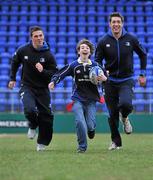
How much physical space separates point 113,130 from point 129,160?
98.4 inches

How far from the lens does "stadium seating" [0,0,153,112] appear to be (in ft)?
82.7

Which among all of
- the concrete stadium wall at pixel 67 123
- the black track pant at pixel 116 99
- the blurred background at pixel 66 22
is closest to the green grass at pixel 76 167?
the black track pant at pixel 116 99

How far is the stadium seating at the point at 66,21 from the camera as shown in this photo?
25203 mm

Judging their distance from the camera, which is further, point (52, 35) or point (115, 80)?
point (52, 35)

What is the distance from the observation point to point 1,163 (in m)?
7.11

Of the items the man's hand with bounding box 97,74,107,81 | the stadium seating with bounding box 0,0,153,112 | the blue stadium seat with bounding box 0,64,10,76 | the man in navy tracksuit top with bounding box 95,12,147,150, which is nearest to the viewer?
the man's hand with bounding box 97,74,107,81

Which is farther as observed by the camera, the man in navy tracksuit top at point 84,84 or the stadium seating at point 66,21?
the stadium seating at point 66,21

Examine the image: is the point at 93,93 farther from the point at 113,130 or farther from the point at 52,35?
the point at 52,35

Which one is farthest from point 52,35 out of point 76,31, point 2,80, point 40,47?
point 40,47

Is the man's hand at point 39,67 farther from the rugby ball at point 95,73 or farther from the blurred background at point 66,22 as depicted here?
Result: the blurred background at point 66,22

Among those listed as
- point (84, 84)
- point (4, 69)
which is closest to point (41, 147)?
point (84, 84)

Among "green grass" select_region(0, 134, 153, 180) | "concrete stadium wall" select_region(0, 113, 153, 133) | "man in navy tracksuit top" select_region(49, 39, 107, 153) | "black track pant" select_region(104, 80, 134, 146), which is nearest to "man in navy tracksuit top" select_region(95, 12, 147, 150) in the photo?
"black track pant" select_region(104, 80, 134, 146)

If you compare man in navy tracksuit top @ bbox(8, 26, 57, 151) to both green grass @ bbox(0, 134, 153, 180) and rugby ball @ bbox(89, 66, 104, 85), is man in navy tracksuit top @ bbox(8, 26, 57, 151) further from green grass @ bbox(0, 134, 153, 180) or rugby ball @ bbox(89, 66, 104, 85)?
green grass @ bbox(0, 134, 153, 180)

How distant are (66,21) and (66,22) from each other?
0.46ft
